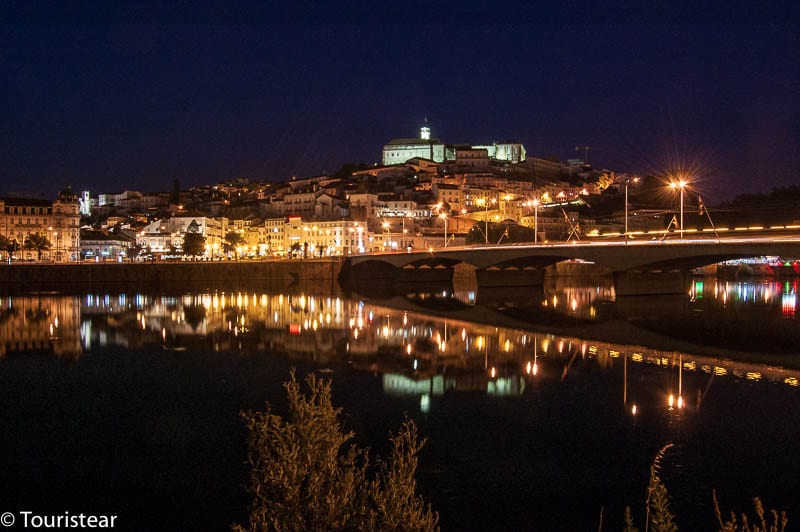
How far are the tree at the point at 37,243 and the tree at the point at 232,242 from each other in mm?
25175

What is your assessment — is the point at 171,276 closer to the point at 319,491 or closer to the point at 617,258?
the point at 617,258

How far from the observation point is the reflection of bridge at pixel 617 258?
109 feet

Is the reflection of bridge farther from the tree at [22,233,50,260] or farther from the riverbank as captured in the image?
the tree at [22,233,50,260]

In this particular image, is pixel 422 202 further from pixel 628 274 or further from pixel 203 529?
pixel 203 529

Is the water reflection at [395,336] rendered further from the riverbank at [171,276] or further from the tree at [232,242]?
the tree at [232,242]

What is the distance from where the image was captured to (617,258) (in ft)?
132

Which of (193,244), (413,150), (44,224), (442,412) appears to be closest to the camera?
(442,412)

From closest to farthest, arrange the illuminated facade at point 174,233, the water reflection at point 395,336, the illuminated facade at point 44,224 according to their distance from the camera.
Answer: the water reflection at point 395,336
the illuminated facade at point 44,224
the illuminated facade at point 174,233

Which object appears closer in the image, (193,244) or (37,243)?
(37,243)

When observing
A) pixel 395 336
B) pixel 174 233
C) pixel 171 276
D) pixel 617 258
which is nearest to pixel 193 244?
pixel 171 276

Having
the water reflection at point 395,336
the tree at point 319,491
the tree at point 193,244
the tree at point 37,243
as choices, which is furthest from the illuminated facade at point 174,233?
the tree at point 319,491

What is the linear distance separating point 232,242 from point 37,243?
2720 cm

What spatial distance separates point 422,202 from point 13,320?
87.5m

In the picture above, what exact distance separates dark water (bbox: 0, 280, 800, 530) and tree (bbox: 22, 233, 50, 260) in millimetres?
50036
